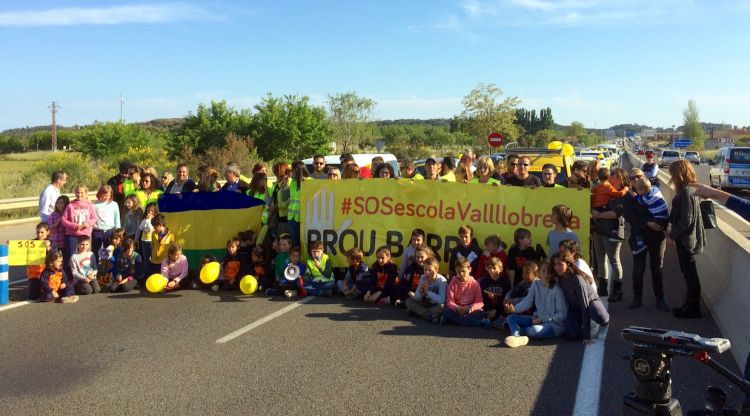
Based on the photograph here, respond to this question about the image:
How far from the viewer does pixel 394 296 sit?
8.34 meters

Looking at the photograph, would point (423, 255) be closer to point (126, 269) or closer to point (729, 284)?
point (729, 284)

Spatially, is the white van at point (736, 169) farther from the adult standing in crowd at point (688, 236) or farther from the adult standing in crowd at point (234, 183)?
the adult standing in crowd at point (234, 183)

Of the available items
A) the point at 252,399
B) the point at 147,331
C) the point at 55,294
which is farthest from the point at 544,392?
the point at 55,294

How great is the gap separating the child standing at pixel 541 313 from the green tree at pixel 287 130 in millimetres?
36163

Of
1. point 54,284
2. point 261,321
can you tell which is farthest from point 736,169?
point 54,284

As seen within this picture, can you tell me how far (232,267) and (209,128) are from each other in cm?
3525

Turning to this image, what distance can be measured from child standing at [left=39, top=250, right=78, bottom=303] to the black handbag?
7896 millimetres

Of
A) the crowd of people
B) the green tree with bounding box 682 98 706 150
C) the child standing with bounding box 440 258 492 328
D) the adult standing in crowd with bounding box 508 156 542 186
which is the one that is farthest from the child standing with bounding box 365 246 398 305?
the green tree with bounding box 682 98 706 150

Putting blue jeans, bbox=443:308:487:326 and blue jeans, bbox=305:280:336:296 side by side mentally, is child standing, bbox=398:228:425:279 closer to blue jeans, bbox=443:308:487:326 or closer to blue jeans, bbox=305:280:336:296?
blue jeans, bbox=305:280:336:296

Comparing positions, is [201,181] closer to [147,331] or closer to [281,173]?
[281,173]

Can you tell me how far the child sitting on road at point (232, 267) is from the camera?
9.36m

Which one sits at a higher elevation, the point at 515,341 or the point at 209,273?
the point at 209,273

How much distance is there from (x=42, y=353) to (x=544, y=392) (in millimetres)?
4800

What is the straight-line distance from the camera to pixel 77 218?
934 centimetres
